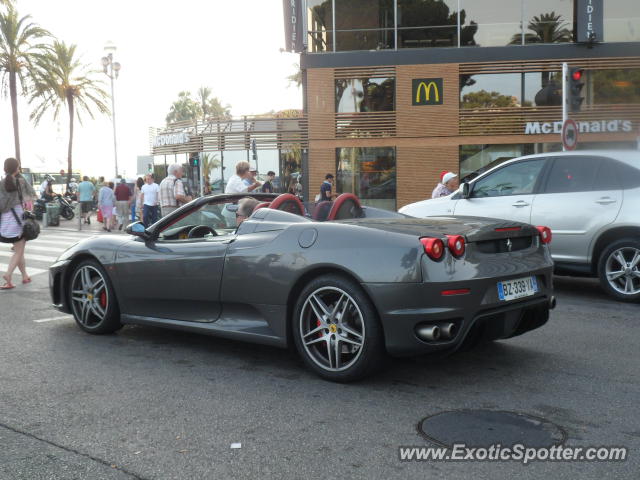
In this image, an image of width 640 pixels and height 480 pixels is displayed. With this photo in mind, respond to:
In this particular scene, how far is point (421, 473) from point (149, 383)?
2.19 meters

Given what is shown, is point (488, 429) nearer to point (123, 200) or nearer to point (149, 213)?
point (149, 213)

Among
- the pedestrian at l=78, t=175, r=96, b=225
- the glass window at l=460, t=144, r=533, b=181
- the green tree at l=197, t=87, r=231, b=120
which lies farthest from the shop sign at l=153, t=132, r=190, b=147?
the green tree at l=197, t=87, r=231, b=120

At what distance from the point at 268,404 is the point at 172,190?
1055 cm

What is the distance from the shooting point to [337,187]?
81.1 ft

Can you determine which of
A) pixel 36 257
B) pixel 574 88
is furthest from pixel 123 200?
pixel 574 88

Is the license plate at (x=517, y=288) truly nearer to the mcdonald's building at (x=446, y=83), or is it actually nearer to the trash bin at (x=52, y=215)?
the mcdonald's building at (x=446, y=83)

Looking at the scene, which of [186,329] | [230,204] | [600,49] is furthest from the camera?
[600,49]

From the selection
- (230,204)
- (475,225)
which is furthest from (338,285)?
(230,204)

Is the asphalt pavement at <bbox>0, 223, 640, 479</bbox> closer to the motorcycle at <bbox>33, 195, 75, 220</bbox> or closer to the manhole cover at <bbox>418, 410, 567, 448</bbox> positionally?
the manhole cover at <bbox>418, 410, 567, 448</bbox>

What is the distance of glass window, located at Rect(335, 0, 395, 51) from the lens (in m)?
24.1

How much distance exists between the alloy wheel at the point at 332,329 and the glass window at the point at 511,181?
4.68 meters

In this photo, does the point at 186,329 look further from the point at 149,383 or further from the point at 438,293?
the point at 438,293

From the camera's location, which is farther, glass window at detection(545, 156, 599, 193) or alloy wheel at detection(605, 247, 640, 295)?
glass window at detection(545, 156, 599, 193)

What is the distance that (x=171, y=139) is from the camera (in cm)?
3139
